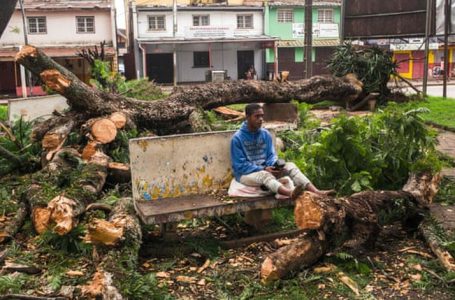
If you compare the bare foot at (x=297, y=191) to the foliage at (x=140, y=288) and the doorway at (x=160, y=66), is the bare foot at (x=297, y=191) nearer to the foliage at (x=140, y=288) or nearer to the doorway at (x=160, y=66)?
the foliage at (x=140, y=288)

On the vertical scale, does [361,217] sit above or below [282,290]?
above

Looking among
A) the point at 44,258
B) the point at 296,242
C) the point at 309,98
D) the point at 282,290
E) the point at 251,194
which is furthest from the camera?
the point at 309,98

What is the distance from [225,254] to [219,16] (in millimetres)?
32445

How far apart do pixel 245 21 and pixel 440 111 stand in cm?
2455

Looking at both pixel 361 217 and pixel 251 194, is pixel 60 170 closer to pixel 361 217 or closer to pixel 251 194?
pixel 251 194

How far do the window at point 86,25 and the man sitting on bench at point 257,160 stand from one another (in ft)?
96.6

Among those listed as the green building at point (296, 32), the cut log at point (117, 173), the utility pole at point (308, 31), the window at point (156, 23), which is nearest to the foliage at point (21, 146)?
the cut log at point (117, 173)

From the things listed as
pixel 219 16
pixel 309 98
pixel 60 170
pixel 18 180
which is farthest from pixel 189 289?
pixel 219 16

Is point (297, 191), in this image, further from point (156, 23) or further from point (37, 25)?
point (156, 23)

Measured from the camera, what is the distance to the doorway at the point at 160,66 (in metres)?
35.1

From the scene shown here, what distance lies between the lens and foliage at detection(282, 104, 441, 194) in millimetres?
5684

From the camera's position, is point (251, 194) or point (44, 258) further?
point (251, 194)

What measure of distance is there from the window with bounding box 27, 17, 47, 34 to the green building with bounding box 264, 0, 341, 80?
14.8 m

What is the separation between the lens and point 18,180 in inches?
292
